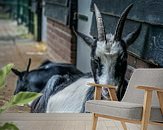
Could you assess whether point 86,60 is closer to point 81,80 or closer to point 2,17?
point 81,80

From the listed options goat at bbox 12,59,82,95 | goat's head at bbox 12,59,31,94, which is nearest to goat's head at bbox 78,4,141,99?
goat at bbox 12,59,82,95

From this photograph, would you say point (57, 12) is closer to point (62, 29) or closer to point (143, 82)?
point (62, 29)

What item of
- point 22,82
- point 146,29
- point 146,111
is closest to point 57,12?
point 22,82

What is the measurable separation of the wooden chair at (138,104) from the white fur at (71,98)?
98 cm

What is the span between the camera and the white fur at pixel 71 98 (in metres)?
4.97

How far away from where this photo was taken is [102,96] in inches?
170

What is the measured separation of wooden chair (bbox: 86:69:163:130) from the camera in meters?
3.40

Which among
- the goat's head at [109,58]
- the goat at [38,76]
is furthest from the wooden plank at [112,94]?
the goat at [38,76]

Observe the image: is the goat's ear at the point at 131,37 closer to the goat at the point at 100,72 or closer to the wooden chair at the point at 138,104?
the goat at the point at 100,72

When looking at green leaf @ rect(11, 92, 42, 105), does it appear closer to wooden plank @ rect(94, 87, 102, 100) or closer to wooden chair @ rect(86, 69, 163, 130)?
wooden chair @ rect(86, 69, 163, 130)

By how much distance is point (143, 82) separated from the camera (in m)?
3.93

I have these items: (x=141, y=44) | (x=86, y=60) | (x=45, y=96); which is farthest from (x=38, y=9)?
(x=141, y=44)

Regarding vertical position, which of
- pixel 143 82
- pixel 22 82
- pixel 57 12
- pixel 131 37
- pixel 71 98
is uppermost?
pixel 131 37

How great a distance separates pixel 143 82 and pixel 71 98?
1363 millimetres
